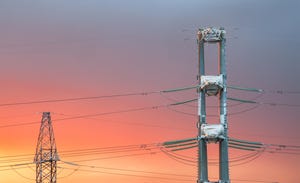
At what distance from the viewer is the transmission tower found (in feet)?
361

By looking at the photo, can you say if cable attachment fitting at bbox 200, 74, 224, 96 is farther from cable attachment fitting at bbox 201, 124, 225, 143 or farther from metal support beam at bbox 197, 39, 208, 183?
cable attachment fitting at bbox 201, 124, 225, 143

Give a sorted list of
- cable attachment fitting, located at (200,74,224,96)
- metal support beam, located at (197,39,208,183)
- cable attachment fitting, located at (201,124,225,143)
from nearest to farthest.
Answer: cable attachment fitting, located at (201,124,225,143)
metal support beam, located at (197,39,208,183)
cable attachment fitting, located at (200,74,224,96)

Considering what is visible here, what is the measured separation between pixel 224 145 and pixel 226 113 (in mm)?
5386

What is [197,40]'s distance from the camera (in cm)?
11644

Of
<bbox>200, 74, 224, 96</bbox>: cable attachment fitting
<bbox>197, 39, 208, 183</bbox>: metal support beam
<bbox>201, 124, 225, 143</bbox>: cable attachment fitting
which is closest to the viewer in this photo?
<bbox>201, 124, 225, 143</bbox>: cable attachment fitting

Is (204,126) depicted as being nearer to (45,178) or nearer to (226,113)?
(226,113)

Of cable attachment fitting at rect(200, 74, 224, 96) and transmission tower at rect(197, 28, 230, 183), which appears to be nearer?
transmission tower at rect(197, 28, 230, 183)

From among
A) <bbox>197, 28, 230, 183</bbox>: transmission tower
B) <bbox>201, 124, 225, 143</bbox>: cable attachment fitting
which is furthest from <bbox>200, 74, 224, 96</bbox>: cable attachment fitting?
<bbox>201, 124, 225, 143</bbox>: cable attachment fitting

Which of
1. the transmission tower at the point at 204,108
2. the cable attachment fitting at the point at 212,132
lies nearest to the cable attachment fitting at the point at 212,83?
the transmission tower at the point at 204,108

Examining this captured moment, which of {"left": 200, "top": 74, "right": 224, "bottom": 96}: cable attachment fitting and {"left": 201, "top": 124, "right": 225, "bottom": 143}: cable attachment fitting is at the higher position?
{"left": 200, "top": 74, "right": 224, "bottom": 96}: cable attachment fitting

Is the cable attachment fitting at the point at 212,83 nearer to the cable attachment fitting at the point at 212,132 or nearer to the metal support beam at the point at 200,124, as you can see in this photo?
the metal support beam at the point at 200,124

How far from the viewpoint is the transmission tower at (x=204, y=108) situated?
110 m

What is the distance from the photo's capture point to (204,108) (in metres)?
114

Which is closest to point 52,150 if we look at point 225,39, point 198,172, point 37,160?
point 37,160
